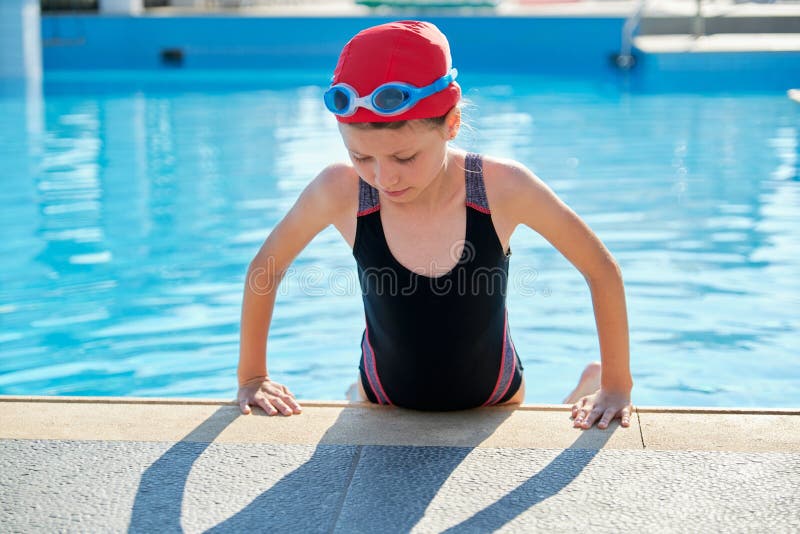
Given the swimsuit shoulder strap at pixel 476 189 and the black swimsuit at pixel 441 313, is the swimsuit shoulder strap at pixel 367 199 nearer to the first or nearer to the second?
the black swimsuit at pixel 441 313

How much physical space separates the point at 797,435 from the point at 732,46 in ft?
48.0

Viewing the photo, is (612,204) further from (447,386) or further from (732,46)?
(732,46)

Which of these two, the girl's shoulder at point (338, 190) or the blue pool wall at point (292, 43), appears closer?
the girl's shoulder at point (338, 190)

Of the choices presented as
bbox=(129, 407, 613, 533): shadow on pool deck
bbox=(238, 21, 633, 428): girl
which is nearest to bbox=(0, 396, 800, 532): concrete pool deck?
bbox=(129, 407, 613, 533): shadow on pool deck

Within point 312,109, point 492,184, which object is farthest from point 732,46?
point 492,184

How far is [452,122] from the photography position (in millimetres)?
2697

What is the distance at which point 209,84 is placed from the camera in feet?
54.0

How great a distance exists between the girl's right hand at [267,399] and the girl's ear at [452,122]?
0.90m

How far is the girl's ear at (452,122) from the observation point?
2668 millimetres

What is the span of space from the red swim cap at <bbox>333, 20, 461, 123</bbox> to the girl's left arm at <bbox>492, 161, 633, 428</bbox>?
37 centimetres

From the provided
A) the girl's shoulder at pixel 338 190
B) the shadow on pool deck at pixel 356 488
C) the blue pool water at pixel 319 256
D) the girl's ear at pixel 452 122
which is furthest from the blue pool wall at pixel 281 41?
the shadow on pool deck at pixel 356 488

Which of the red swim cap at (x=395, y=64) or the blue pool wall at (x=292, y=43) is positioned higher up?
the red swim cap at (x=395, y=64)

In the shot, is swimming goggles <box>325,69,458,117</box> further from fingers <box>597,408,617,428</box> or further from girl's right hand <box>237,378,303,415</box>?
fingers <box>597,408,617,428</box>

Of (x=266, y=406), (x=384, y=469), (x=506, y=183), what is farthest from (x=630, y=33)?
(x=384, y=469)
